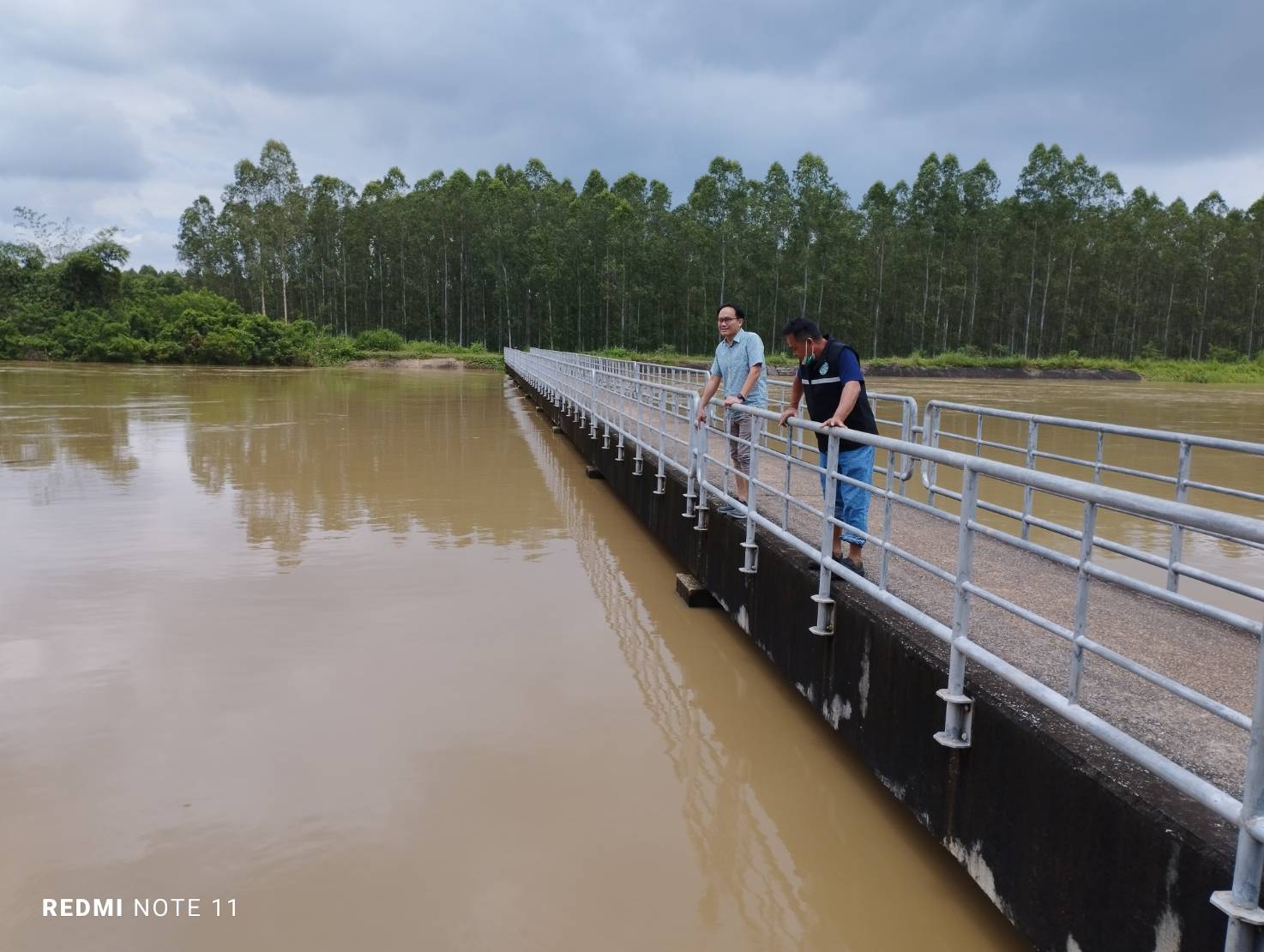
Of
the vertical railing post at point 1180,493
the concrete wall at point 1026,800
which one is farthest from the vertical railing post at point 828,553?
the vertical railing post at point 1180,493

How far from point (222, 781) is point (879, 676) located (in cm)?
314

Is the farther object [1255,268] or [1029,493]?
[1255,268]

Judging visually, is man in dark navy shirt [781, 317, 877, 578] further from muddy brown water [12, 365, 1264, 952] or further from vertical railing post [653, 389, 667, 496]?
vertical railing post [653, 389, 667, 496]

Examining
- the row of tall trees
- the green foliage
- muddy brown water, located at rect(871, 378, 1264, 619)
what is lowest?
muddy brown water, located at rect(871, 378, 1264, 619)

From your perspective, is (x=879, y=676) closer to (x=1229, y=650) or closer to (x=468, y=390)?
(x=1229, y=650)

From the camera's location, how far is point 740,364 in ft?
23.9

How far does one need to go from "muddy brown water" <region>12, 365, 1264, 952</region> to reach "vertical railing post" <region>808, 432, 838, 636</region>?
2.36 ft

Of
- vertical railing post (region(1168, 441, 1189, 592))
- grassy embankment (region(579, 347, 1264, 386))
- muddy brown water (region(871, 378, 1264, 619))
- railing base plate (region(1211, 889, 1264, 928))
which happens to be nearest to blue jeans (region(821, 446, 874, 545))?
vertical railing post (region(1168, 441, 1189, 592))

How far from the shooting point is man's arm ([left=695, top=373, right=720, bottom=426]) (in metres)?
7.16

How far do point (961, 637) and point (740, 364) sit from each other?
14.3 feet

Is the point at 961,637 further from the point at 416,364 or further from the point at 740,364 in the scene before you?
the point at 416,364

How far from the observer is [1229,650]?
155 inches

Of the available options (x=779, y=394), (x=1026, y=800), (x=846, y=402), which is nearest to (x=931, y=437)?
(x=846, y=402)

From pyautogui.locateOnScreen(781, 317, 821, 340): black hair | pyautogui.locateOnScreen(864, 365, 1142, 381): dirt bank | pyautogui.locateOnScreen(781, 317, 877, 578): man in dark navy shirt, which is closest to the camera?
pyautogui.locateOnScreen(781, 317, 877, 578): man in dark navy shirt
